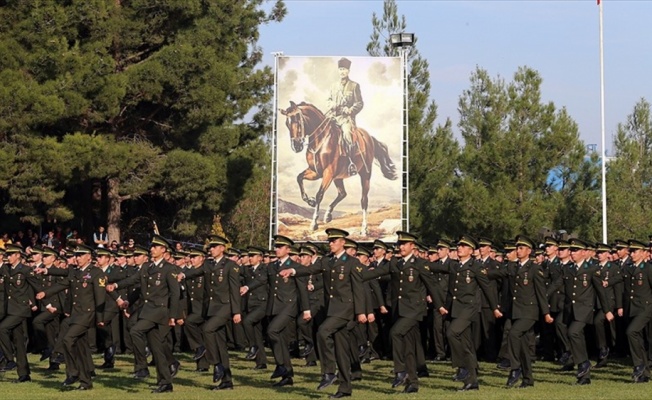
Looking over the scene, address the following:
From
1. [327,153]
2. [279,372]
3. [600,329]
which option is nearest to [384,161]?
[327,153]

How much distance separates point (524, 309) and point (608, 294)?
2.04 meters

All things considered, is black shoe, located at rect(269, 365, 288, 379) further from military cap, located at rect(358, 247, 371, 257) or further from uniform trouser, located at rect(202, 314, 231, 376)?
military cap, located at rect(358, 247, 371, 257)

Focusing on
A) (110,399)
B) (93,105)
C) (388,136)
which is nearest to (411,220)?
(388,136)

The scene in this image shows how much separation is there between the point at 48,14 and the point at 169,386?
789 inches

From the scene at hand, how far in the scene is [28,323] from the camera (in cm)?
2103

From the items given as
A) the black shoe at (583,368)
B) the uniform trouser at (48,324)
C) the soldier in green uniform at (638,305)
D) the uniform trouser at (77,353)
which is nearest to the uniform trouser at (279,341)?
the uniform trouser at (77,353)

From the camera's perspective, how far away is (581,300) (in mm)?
15969

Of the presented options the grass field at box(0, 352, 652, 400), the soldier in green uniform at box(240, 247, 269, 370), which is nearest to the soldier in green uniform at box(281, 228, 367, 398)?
the grass field at box(0, 352, 652, 400)

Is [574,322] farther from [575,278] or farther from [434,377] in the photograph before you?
[434,377]

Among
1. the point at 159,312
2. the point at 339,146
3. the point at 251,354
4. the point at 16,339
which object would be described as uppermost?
the point at 339,146

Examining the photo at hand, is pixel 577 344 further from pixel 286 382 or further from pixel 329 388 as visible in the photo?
pixel 286 382

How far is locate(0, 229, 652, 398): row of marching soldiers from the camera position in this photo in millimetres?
15062

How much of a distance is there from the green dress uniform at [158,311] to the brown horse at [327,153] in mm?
17597

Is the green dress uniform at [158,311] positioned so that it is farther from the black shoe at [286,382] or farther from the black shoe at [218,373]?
the black shoe at [286,382]
